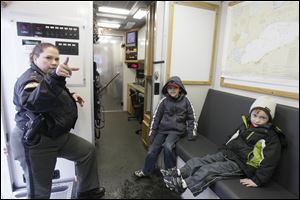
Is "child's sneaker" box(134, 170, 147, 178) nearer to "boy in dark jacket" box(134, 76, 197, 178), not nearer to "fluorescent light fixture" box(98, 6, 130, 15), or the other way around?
"boy in dark jacket" box(134, 76, 197, 178)

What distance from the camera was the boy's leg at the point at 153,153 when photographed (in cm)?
162

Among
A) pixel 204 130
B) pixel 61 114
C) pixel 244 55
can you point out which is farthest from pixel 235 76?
pixel 61 114

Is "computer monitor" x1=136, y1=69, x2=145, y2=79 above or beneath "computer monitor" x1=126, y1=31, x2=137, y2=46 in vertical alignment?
beneath

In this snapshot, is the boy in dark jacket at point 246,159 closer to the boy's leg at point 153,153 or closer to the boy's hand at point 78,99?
the boy's leg at point 153,153

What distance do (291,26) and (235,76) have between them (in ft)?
1.97

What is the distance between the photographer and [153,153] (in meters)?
1.62

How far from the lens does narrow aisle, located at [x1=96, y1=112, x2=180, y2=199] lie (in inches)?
57.6

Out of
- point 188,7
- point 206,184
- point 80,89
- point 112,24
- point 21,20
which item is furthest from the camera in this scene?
point 112,24

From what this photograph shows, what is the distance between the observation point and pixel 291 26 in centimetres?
113

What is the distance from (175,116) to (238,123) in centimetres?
53

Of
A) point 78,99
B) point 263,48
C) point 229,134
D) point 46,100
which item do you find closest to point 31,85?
point 46,100

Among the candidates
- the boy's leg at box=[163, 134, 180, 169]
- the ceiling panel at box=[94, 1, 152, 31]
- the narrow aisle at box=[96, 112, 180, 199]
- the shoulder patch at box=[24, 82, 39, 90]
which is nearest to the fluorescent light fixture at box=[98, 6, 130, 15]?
the ceiling panel at box=[94, 1, 152, 31]

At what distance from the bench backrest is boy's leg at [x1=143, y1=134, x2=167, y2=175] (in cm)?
47

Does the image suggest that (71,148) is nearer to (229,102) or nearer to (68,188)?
(68,188)
